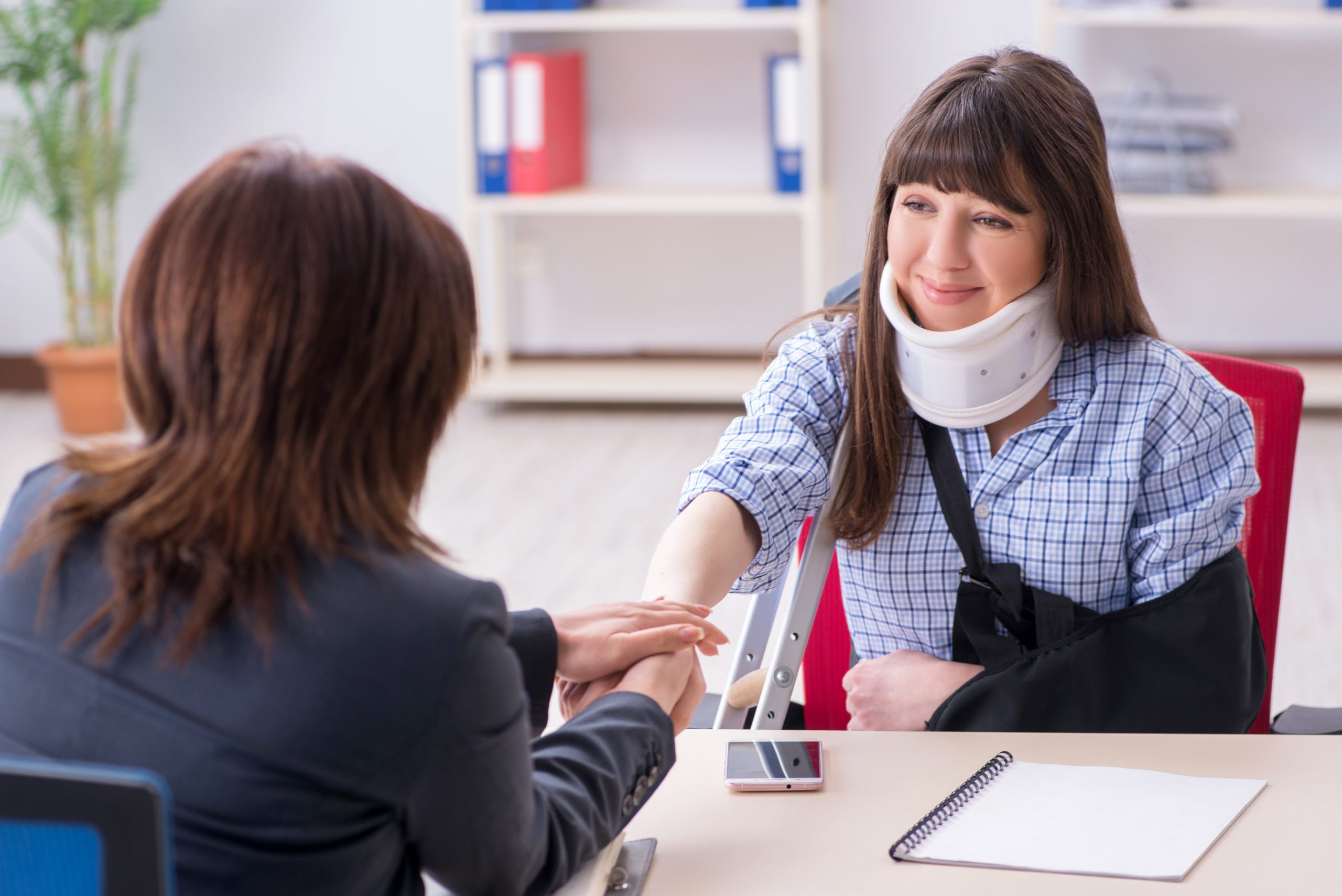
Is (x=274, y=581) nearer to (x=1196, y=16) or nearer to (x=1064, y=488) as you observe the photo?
(x=1064, y=488)

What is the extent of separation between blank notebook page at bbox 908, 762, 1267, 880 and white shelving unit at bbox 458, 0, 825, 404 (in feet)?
10.5

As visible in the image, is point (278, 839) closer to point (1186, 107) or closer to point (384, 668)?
point (384, 668)

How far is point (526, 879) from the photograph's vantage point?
843mm

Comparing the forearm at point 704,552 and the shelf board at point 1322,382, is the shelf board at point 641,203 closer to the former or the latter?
the shelf board at point 1322,382

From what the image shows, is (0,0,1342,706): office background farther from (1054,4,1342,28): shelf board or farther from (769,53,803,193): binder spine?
(769,53,803,193): binder spine

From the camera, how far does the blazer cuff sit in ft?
3.55

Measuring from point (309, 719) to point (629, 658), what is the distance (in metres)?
0.39

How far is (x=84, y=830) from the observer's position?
0.60 meters

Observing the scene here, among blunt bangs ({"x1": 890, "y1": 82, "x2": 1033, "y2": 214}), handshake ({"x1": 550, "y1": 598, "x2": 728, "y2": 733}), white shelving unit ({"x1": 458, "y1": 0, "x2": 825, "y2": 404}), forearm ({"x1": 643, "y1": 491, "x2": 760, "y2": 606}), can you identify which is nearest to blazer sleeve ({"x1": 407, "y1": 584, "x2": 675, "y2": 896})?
handshake ({"x1": 550, "y1": 598, "x2": 728, "y2": 733})

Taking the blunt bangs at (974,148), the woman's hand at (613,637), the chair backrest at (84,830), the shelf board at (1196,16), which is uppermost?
the shelf board at (1196,16)

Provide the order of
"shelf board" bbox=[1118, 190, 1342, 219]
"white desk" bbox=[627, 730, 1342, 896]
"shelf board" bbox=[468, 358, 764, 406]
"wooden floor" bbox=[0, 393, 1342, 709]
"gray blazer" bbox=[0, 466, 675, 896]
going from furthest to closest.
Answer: "shelf board" bbox=[468, 358, 764, 406] → "shelf board" bbox=[1118, 190, 1342, 219] → "wooden floor" bbox=[0, 393, 1342, 709] → "white desk" bbox=[627, 730, 1342, 896] → "gray blazer" bbox=[0, 466, 675, 896]

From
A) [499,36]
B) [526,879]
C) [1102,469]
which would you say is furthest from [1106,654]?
[499,36]

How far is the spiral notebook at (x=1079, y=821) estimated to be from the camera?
38.0 inches

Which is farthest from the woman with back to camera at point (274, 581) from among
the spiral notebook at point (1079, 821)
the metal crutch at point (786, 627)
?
the metal crutch at point (786, 627)
